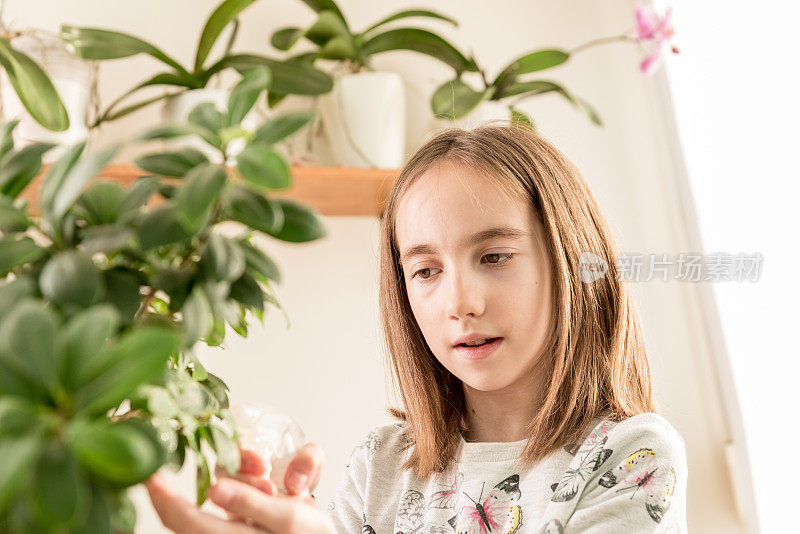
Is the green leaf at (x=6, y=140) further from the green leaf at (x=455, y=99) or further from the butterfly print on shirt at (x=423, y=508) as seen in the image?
the green leaf at (x=455, y=99)

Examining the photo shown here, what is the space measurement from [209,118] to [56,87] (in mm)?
1082

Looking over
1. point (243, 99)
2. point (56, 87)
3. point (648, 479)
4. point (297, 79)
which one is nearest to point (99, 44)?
point (56, 87)

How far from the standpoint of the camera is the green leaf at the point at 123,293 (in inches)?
18.0

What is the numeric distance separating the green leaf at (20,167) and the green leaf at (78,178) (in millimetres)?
69

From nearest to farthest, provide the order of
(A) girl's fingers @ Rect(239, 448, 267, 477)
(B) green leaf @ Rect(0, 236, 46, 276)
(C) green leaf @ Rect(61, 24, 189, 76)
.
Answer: (B) green leaf @ Rect(0, 236, 46, 276) → (A) girl's fingers @ Rect(239, 448, 267, 477) → (C) green leaf @ Rect(61, 24, 189, 76)

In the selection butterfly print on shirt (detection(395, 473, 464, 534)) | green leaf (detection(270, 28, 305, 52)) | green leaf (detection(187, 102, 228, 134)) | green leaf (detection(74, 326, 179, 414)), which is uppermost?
green leaf (detection(270, 28, 305, 52))

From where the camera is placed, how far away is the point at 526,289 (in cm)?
86

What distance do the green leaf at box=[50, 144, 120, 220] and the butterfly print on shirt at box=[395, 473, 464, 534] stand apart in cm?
64

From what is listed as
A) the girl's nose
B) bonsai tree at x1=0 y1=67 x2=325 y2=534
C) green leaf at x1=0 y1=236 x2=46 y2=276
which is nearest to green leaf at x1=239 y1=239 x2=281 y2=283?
bonsai tree at x1=0 y1=67 x2=325 y2=534

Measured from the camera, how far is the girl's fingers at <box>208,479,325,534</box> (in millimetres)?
501

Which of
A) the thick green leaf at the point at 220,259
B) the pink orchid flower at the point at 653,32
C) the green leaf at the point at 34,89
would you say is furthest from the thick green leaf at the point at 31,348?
the pink orchid flower at the point at 653,32

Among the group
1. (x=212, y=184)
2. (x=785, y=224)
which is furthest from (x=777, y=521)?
(x=212, y=184)

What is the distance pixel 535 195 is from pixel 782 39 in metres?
1.04

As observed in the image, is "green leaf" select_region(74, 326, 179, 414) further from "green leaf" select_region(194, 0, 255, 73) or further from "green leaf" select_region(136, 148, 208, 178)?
"green leaf" select_region(194, 0, 255, 73)
